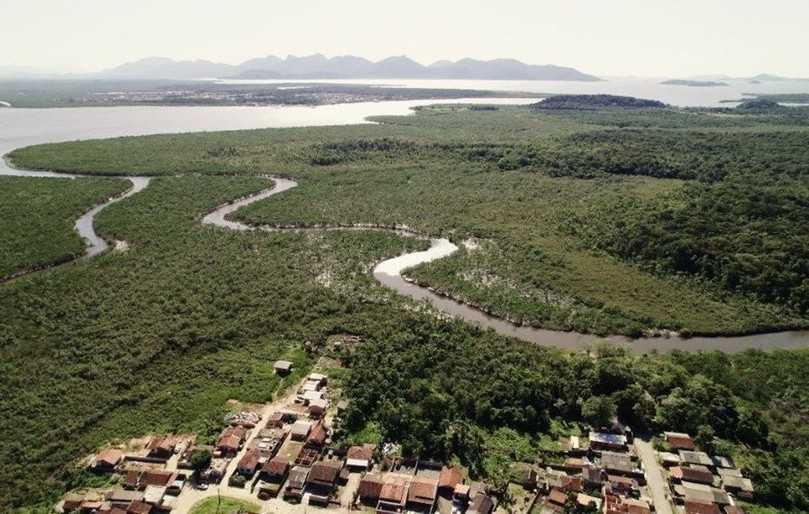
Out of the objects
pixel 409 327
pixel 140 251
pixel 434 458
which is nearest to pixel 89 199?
pixel 140 251

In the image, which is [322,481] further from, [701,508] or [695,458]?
[695,458]

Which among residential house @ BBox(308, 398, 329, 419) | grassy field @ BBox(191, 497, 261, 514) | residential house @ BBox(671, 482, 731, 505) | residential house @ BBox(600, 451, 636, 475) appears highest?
residential house @ BBox(308, 398, 329, 419)

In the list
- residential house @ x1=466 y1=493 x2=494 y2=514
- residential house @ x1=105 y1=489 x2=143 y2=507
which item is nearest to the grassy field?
residential house @ x1=105 y1=489 x2=143 y2=507

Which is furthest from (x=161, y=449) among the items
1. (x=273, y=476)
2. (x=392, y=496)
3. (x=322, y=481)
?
(x=392, y=496)

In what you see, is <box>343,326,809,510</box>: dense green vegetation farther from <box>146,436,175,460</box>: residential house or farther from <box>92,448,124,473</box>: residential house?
<box>92,448,124,473</box>: residential house

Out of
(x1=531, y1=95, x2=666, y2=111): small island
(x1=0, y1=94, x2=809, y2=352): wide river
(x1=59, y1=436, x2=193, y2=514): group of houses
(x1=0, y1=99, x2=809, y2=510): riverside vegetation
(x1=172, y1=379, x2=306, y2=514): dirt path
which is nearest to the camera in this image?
(x1=59, y1=436, x2=193, y2=514): group of houses

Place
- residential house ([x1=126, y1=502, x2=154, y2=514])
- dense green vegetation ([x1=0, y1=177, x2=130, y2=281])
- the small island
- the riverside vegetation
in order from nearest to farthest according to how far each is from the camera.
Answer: residential house ([x1=126, y1=502, x2=154, y2=514])
the riverside vegetation
dense green vegetation ([x1=0, y1=177, x2=130, y2=281])
the small island
